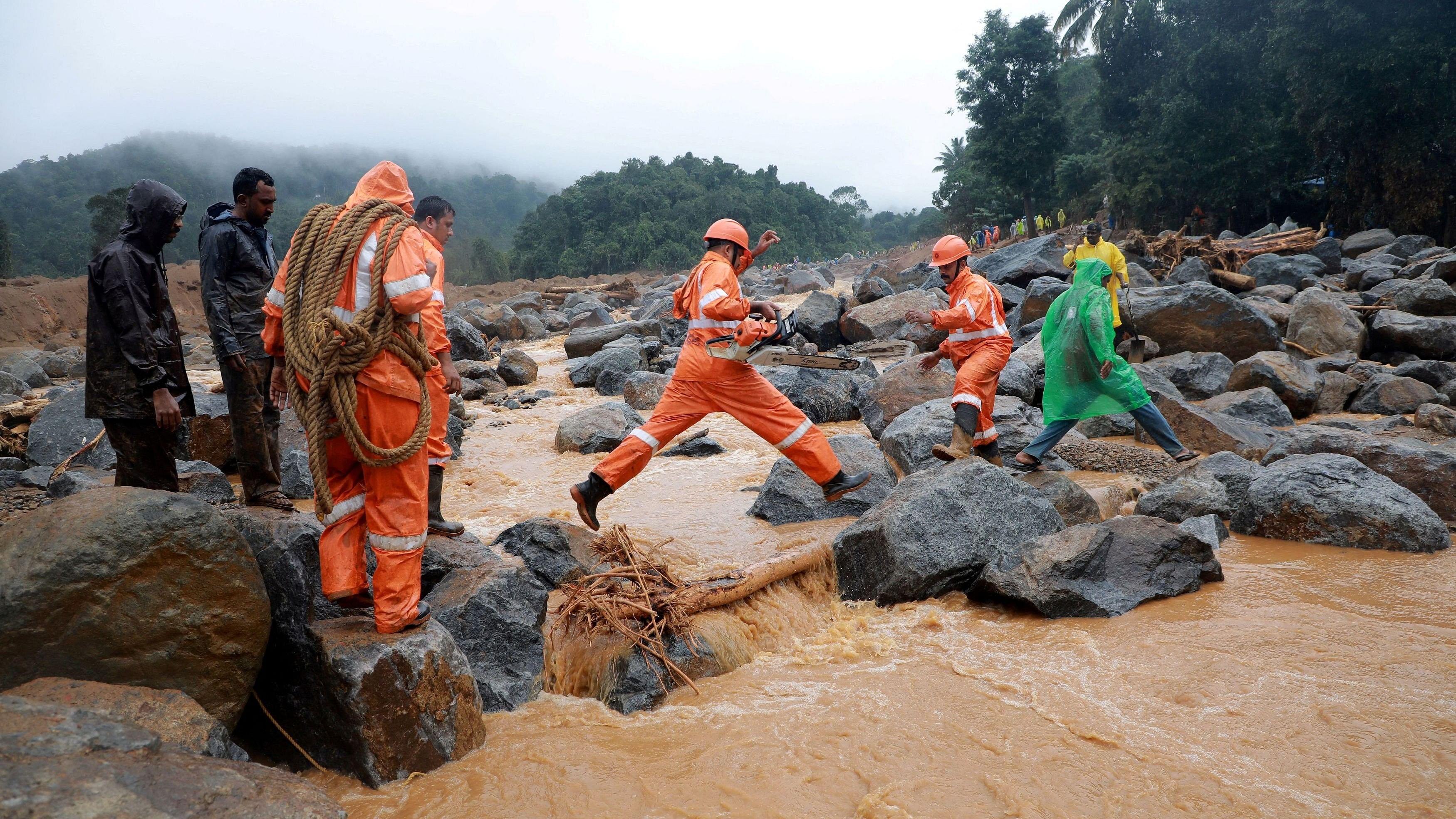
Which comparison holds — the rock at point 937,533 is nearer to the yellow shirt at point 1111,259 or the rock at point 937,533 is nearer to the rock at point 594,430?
the rock at point 594,430

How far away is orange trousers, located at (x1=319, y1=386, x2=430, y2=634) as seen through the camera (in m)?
2.82

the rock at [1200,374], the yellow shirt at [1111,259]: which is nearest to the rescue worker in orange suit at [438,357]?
the yellow shirt at [1111,259]

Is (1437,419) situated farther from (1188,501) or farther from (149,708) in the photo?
(149,708)

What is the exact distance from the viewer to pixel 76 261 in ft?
124

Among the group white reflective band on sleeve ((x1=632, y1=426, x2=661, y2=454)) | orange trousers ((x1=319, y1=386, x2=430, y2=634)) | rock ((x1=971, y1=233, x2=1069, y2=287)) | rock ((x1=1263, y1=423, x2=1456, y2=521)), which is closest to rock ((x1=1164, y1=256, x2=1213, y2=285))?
rock ((x1=971, y1=233, x2=1069, y2=287))

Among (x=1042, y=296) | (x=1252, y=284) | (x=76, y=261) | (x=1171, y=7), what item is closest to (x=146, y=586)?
(x=1042, y=296)

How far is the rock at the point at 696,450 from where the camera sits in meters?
7.84

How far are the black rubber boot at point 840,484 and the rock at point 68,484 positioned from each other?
4.94 m

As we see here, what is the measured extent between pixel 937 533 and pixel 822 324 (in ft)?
33.5

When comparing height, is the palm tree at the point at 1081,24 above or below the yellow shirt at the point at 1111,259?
above

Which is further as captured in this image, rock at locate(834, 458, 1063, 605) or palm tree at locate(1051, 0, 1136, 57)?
palm tree at locate(1051, 0, 1136, 57)

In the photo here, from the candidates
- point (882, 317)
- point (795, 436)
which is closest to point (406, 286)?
point (795, 436)

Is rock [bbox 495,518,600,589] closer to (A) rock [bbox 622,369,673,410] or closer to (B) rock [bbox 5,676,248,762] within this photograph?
(B) rock [bbox 5,676,248,762]

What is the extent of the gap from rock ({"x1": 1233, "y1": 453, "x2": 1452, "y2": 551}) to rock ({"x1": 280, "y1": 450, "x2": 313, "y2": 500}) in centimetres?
649
